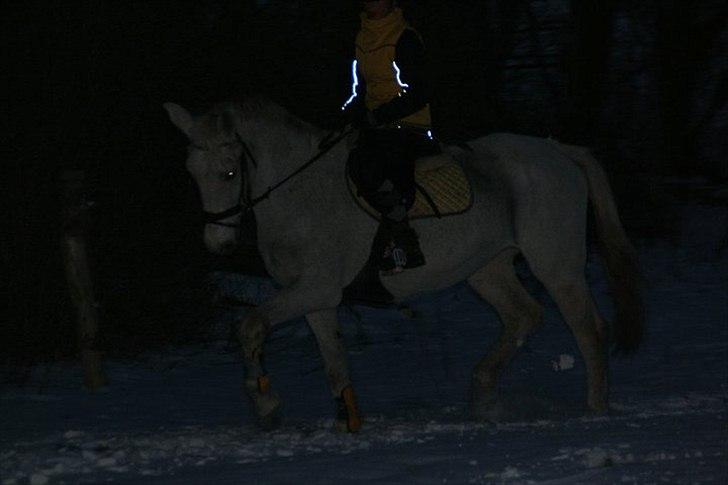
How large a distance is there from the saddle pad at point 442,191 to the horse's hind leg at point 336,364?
87 cm

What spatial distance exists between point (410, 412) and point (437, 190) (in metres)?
1.67

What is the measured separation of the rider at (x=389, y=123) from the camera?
27.8 ft

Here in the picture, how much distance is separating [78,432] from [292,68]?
5637 millimetres

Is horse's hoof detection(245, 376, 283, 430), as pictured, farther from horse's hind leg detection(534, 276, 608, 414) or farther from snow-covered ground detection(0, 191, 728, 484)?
horse's hind leg detection(534, 276, 608, 414)

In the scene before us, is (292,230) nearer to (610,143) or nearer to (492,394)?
(492,394)

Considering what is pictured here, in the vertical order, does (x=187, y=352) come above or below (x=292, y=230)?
below

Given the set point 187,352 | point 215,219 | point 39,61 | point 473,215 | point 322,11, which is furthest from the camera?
point 322,11

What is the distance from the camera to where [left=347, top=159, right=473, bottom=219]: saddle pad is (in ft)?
28.9

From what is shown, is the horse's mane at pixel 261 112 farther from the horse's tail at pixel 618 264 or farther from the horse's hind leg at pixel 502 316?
the horse's tail at pixel 618 264

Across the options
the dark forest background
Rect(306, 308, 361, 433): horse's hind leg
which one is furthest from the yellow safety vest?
Rect(306, 308, 361, 433): horse's hind leg

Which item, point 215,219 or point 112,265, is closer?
point 215,219

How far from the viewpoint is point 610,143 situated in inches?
685

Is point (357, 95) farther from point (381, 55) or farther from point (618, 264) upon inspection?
point (618, 264)

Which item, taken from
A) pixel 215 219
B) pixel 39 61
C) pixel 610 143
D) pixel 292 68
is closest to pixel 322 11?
pixel 292 68
